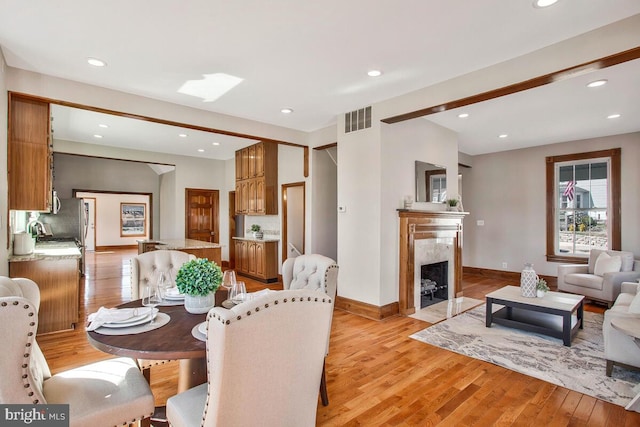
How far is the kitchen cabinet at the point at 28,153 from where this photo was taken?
3.29 metres

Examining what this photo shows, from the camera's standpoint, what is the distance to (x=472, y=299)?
5262mm

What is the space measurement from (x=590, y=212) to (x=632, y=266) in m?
1.34

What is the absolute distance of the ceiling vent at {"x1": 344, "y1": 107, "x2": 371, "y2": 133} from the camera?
428 centimetres

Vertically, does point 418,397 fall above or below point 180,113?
below

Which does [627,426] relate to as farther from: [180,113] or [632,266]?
[180,113]

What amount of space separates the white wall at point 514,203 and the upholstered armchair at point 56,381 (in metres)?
7.05

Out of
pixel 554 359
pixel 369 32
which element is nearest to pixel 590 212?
pixel 554 359

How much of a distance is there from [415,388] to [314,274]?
1.17 metres

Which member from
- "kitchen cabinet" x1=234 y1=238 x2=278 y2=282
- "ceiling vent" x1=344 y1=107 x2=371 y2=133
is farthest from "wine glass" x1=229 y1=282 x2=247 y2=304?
"kitchen cabinet" x1=234 y1=238 x2=278 y2=282

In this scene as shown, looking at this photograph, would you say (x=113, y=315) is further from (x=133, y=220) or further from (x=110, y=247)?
(x=133, y=220)

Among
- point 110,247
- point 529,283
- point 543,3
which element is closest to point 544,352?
point 529,283

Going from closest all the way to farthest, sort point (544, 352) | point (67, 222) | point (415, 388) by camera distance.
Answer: point (415, 388) < point (544, 352) < point (67, 222)

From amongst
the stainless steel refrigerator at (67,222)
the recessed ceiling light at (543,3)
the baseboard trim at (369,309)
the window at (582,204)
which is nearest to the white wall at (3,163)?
the baseboard trim at (369,309)

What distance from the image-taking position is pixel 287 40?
267 centimetres
